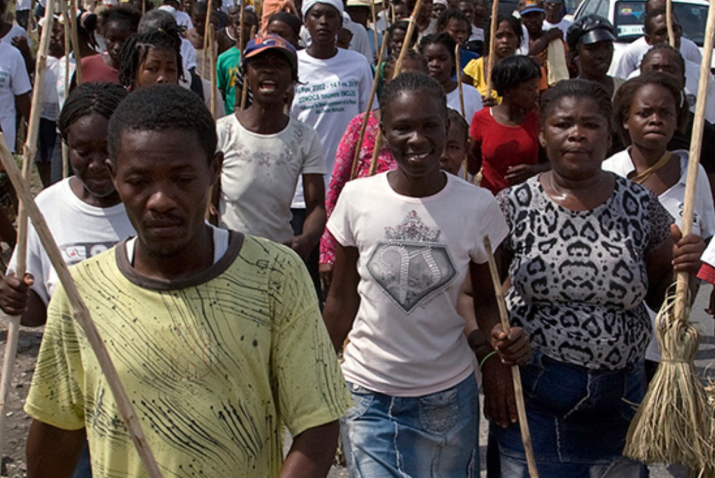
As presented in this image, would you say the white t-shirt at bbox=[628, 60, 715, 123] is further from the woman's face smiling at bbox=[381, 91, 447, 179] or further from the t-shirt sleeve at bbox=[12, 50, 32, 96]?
the t-shirt sleeve at bbox=[12, 50, 32, 96]

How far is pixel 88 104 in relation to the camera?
9.14ft

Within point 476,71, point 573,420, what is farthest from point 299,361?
point 476,71

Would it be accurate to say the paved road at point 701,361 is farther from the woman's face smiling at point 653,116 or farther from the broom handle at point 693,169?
the woman's face smiling at point 653,116

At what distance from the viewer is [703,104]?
9.53 ft

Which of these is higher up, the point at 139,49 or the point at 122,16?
the point at 139,49

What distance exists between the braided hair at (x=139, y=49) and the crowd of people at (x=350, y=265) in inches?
0.5

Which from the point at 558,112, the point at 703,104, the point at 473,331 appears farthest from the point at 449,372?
the point at 703,104

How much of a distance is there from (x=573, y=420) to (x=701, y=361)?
9.79 feet

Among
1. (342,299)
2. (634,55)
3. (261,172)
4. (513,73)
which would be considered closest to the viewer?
(342,299)

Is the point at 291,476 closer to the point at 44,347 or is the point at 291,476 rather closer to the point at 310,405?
the point at 310,405

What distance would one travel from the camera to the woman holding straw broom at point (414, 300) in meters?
2.85

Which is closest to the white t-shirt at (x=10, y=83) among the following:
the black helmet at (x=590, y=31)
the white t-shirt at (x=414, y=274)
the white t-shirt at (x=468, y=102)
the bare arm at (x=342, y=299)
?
the white t-shirt at (x=468, y=102)

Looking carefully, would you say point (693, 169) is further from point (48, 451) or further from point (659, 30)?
point (659, 30)

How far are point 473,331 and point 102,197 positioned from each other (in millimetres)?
1150
